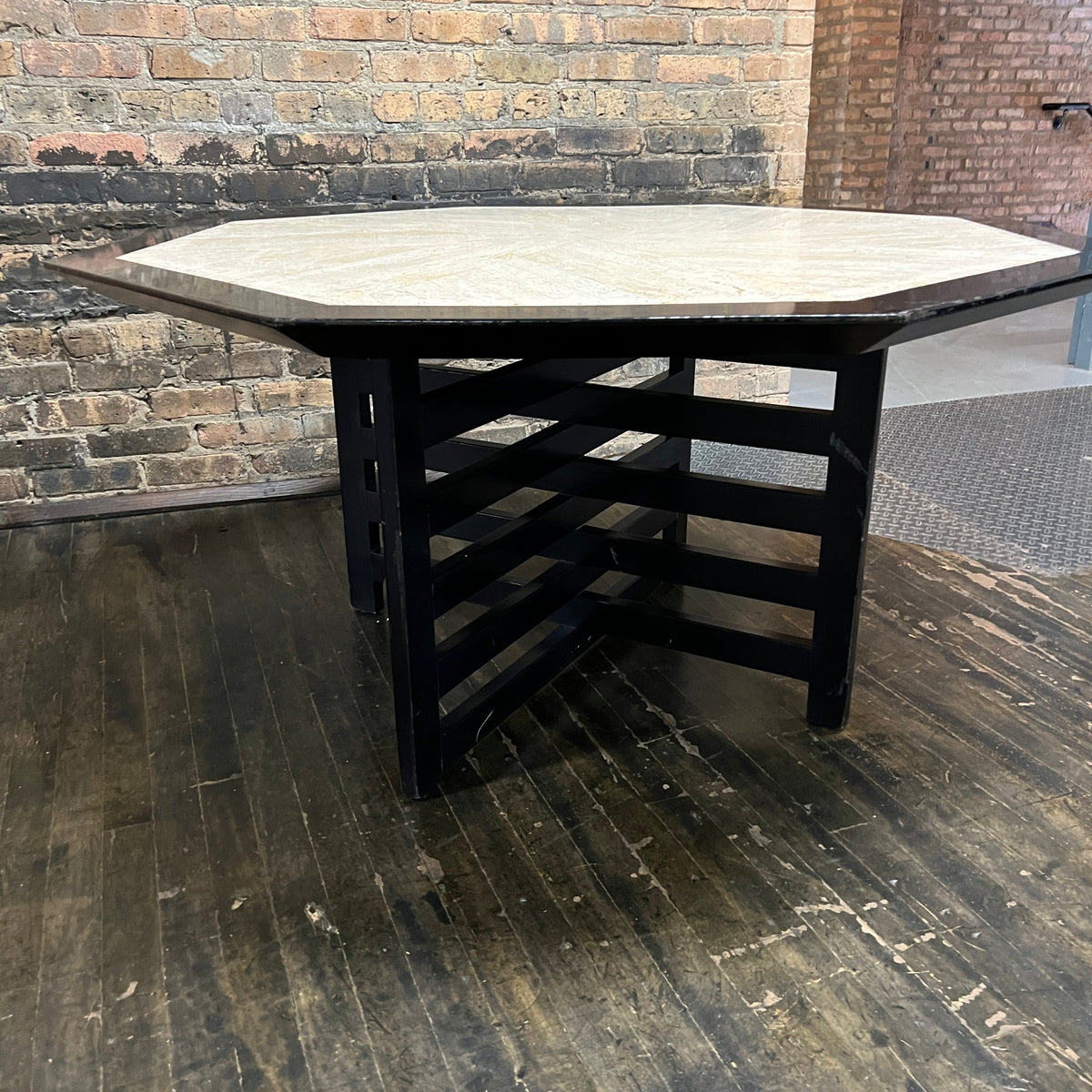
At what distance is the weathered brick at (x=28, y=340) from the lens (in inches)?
111

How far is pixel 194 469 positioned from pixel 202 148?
0.94 m

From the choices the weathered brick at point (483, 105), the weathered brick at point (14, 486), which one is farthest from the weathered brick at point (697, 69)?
the weathered brick at point (14, 486)

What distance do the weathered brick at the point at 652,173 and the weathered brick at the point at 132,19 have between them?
1324 millimetres

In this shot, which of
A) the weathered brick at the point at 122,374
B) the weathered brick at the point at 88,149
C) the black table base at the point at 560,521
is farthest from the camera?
the weathered brick at the point at 122,374

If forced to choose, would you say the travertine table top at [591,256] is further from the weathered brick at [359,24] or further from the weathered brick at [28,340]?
the weathered brick at [28,340]

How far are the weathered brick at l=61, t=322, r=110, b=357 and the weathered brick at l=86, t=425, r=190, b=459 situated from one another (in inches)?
9.6

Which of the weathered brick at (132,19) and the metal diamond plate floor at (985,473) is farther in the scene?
the metal diamond plate floor at (985,473)

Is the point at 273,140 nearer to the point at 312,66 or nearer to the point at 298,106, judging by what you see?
the point at 298,106

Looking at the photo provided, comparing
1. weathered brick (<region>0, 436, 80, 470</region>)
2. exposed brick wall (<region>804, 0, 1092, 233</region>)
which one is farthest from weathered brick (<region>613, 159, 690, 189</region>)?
exposed brick wall (<region>804, 0, 1092, 233</region>)

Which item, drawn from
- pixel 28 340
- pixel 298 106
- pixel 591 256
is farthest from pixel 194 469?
pixel 591 256

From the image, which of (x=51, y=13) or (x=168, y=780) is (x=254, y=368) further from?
(x=168, y=780)

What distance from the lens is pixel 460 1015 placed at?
1.30 meters

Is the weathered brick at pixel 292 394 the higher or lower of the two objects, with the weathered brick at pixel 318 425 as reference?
higher

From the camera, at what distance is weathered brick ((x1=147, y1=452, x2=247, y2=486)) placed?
3.06 meters
